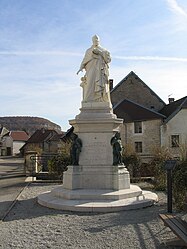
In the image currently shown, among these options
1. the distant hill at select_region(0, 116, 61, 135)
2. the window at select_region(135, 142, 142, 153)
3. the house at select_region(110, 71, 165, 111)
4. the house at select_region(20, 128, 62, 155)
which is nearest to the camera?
the window at select_region(135, 142, 142, 153)

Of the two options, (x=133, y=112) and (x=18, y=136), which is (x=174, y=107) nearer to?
(x=133, y=112)

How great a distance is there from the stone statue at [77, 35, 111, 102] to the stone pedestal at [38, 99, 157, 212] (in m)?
0.28

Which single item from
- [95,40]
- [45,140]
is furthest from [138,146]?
[45,140]

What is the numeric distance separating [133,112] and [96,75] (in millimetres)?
19379

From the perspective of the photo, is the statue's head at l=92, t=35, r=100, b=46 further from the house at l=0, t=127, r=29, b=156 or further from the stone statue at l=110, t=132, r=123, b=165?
the house at l=0, t=127, r=29, b=156

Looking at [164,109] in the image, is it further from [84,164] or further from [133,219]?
[133,219]

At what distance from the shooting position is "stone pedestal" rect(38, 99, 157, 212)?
8.05 m

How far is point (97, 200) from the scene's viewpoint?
7.96m

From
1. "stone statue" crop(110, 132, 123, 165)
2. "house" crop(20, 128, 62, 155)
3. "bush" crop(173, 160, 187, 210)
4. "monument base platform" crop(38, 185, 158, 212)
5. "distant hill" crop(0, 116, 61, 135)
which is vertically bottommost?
"monument base platform" crop(38, 185, 158, 212)

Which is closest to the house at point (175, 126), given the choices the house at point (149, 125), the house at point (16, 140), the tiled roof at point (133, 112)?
the house at point (149, 125)

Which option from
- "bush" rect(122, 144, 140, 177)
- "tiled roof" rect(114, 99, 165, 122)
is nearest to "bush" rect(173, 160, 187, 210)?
"bush" rect(122, 144, 140, 177)

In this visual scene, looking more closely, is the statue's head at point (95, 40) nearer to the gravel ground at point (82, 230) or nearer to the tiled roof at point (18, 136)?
the gravel ground at point (82, 230)

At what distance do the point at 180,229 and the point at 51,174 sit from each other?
11.1m

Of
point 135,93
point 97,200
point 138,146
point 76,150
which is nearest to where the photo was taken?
point 97,200
